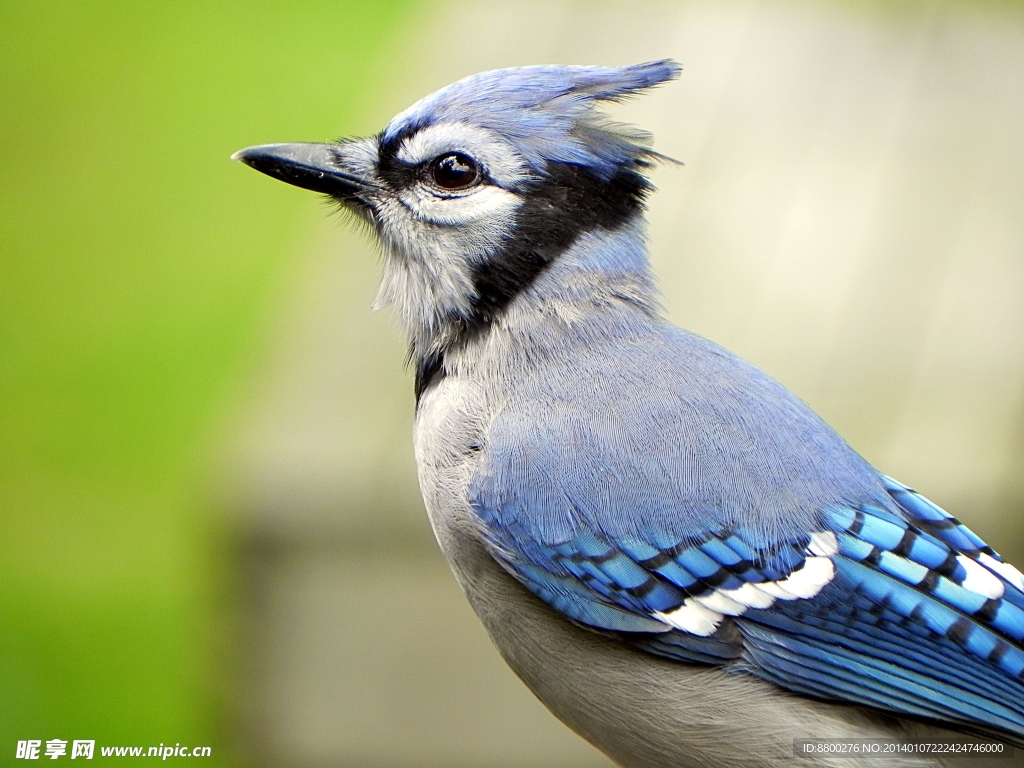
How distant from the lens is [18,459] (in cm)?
177

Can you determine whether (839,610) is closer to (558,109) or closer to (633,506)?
(633,506)

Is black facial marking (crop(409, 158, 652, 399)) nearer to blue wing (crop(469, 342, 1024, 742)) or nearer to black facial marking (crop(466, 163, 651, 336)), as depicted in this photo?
black facial marking (crop(466, 163, 651, 336))

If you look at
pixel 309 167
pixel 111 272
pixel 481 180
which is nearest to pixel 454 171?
pixel 481 180

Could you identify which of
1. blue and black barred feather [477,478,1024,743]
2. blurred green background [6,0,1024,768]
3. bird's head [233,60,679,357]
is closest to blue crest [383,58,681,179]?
bird's head [233,60,679,357]

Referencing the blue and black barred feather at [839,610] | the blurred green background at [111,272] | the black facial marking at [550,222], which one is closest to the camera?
the blue and black barred feather at [839,610]

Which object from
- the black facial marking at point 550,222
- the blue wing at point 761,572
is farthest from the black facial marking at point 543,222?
the blue wing at point 761,572

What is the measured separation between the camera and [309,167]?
1112mm

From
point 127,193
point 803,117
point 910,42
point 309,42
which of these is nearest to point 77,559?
point 127,193

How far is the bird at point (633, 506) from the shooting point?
0.98 meters

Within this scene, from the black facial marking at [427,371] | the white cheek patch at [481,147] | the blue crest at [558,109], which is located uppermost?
the blue crest at [558,109]

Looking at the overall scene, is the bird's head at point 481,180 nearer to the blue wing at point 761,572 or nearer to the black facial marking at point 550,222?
the black facial marking at point 550,222

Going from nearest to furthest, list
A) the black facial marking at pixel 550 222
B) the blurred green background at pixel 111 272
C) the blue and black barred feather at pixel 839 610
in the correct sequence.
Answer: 1. the blue and black barred feather at pixel 839 610
2. the black facial marking at pixel 550 222
3. the blurred green background at pixel 111 272

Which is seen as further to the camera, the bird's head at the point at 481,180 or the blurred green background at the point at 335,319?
the blurred green background at the point at 335,319

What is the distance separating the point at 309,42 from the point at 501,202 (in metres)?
0.86
